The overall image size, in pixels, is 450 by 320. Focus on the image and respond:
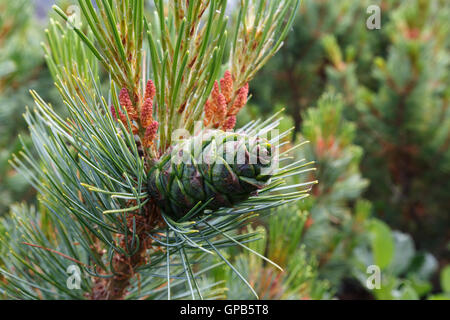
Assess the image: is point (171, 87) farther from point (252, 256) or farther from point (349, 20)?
point (349, 20)

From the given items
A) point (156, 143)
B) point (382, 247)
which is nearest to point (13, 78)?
point (156, 143)

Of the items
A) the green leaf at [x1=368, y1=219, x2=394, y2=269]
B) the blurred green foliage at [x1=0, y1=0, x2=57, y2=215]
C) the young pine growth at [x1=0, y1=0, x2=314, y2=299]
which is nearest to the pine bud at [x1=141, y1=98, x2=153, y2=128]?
the young pine growth at [x1=0, y1=0, x2=314, y2=299]

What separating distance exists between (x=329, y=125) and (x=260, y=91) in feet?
2.09

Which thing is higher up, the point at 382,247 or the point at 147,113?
the point at 147,113

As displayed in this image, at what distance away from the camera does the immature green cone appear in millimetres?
→ 234

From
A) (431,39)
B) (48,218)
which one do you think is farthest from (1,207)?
(431,39)

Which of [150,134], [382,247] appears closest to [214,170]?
[150,134]

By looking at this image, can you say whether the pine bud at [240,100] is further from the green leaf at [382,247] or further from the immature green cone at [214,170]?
the green leaf at [382,247]

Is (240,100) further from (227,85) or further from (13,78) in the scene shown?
(13,78)

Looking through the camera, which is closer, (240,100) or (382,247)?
(240,100)

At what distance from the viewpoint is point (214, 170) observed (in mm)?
240

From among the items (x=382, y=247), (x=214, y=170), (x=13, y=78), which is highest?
(x=13, y=78)

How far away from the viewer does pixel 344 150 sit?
A: 2.53ft

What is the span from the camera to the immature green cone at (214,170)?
23cm
